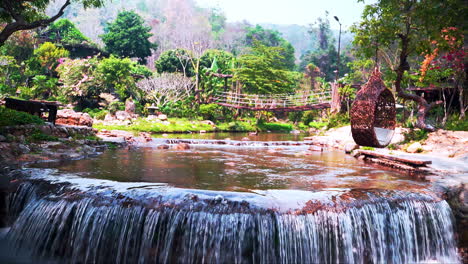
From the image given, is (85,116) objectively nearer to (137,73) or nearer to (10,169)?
(10,169)

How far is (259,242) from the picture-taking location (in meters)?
4.59

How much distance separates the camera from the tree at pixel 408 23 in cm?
1064

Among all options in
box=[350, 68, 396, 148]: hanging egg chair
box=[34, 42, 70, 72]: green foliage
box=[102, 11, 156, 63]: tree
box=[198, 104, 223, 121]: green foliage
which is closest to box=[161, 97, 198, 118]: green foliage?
box=[198, 104, 223, 121]: green foliage

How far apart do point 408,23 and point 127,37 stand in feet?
99.1

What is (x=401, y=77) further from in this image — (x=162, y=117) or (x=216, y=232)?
(x=162, y=117)

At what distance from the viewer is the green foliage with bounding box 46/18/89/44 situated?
31000 millimetres

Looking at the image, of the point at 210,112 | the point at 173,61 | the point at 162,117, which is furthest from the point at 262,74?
the point at 162,117

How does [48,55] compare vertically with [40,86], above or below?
above

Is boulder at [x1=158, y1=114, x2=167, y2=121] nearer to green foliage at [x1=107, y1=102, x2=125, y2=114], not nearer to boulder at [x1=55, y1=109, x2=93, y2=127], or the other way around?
green foliage at [x1=107, y1=102, x2=125, y2=114]

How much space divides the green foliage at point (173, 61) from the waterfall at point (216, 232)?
87.5ft

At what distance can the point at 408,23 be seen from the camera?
11.3m

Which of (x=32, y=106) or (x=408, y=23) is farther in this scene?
(x=32, y=106)

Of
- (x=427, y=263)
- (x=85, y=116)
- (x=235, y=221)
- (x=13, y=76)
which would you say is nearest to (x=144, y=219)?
(x=235, y=221)

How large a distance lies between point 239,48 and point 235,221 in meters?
55.0
